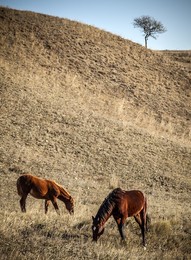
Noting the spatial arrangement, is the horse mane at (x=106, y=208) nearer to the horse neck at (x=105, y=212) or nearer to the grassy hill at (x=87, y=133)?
the horse neck at (x=105, y=212)

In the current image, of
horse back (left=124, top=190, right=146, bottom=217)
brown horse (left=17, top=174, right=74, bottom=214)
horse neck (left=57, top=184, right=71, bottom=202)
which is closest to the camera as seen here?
horse back (left=124, top=190, right=146, bottom=217)

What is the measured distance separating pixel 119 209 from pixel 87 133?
13.7 meters

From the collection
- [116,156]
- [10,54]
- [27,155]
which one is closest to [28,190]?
[27,155]

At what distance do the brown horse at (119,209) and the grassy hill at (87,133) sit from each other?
478 millimetres

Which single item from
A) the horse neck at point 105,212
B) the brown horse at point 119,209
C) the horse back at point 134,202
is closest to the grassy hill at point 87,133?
the brown horse at point 119,209

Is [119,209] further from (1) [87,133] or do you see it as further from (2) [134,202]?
(1) [87,133]

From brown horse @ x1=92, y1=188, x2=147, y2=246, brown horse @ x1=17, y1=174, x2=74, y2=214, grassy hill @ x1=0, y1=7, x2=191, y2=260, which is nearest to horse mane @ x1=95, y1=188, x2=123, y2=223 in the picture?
brown horse @ x1=92, y1=188, x2=147, y2=246

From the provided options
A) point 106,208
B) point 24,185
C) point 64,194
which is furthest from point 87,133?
point 106,208

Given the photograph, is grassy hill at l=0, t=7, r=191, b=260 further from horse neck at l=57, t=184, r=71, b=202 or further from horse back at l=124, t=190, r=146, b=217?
horse back at l=124, t=190, r=146, b=217

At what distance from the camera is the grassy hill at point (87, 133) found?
7.63 metres

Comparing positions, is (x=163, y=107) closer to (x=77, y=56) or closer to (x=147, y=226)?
(x=77, y=56)

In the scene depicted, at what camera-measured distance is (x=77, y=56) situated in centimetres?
3253

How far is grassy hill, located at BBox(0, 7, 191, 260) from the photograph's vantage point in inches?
300

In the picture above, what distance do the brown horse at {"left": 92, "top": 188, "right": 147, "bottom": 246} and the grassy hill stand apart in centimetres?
48
